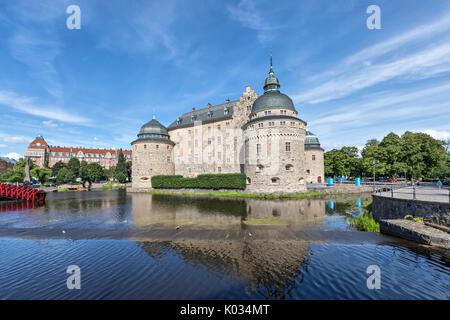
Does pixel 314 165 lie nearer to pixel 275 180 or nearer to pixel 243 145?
pixel 243 145

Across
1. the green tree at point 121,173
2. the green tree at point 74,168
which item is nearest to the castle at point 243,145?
the green tree at point 121,173

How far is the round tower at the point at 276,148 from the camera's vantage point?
28.8 meters

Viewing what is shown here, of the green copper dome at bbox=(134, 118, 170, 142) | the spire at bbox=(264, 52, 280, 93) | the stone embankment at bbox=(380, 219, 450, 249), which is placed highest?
the spire at bbox=(264, 52, 280, 93)

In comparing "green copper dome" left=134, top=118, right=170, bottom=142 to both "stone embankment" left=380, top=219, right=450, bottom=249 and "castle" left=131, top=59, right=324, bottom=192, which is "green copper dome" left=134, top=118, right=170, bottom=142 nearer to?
"castle" left=131, top=59, right=324, bottom=192

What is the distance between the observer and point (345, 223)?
1309 centimetres

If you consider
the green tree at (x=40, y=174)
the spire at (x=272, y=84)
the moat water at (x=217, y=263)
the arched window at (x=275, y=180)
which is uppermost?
the spire at (x=272, y=84)

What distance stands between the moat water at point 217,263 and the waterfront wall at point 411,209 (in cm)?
262

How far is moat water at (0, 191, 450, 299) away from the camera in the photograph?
19.0 feet

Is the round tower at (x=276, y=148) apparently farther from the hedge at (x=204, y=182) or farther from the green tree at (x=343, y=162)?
the green tree at (x=343, y=162)

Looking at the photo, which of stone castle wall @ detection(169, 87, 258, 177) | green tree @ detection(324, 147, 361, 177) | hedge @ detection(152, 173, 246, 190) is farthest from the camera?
green tree @ detection(324, 147, 361, 177)

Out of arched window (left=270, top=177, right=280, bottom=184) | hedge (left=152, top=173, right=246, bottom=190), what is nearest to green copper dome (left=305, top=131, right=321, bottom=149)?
A: arched window (left=270, top=177, right=280, bottom=184)

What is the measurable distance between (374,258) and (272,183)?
21360 millimetres

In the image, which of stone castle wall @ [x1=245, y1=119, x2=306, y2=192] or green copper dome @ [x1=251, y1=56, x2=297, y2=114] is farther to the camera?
green copper dome @ [x1=251, y1=56, x2=297, y2=114]

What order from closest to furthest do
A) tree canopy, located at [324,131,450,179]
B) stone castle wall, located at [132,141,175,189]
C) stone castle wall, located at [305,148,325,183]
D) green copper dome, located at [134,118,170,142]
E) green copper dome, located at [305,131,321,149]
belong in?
tree canopy, located at [324,131,450,179], stone castle wall, located at [132,141,175,189], stone castle wall, located at [305,148,325,183], green copper dome, located at [305,131,321,149], green copper dome, located at [134,118,170,142]
